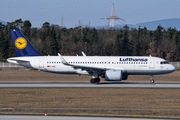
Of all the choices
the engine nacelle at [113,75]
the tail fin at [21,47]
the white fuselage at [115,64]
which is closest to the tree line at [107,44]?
the tail fin at [21,47]

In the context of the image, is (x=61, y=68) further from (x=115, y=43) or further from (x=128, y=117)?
(x=115, y=43)

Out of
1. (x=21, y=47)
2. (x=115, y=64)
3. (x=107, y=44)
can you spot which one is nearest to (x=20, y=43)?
(x=21, y=47)

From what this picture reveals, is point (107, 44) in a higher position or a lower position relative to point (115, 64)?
higher

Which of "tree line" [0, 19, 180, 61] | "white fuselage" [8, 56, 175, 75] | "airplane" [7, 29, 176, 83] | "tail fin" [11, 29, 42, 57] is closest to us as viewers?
"airplane" [7, 29, 176, 83]

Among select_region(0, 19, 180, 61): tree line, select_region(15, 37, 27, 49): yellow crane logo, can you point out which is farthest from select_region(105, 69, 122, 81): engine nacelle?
select_region(0, 19, 180, 61): tree line

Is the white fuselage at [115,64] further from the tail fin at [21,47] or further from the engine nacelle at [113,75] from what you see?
the tail fin at [21,47]

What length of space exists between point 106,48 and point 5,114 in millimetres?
79257

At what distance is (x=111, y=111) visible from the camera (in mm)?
16359

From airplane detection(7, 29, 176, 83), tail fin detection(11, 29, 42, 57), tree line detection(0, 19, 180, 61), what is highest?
tree line detection(0, 19, 180, 61)

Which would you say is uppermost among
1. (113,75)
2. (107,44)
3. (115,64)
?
(107,44)

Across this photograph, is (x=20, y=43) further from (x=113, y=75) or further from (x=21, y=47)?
(x=113, y=75)

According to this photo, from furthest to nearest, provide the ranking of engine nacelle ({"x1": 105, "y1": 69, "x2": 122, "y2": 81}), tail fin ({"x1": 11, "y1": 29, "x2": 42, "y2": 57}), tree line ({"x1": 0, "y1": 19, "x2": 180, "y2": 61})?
tree line ({"x1": 0, "y1": 19, "x2": 180, "y2": 61}) < tail fin ({"x1": 11, "y1": 29, "x2": 42, "y2": 57}) < engine nacelle ({"x1": 105, "y1": 69, "x2": 122, "y2": 81})

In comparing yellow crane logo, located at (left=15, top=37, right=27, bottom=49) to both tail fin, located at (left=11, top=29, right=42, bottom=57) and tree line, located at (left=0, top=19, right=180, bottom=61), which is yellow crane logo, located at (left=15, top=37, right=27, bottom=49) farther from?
tree line, located at (left=0, top=19, right=180, bottom=61)

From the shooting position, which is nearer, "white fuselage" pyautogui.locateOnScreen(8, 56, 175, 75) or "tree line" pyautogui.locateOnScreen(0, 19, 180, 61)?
"white fuselage" pyautogui.locateOnScreen(8, 56, 175, 75)
